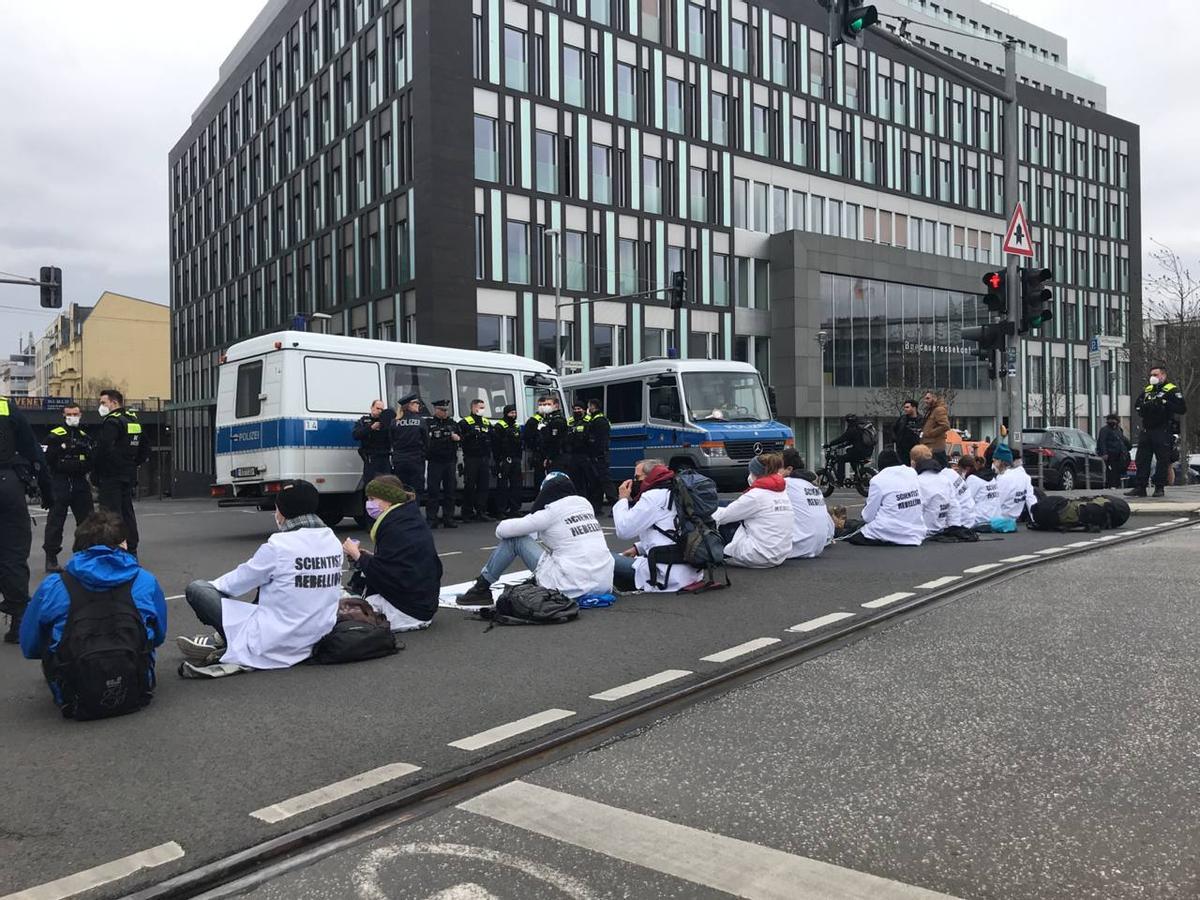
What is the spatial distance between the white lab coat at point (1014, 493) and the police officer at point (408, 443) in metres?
8.01

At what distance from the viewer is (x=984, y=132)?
60.3 metres

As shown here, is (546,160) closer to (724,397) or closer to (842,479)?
(842,479)

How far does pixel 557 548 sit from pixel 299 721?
11.6ft

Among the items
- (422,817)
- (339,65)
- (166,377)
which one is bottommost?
(422,817)

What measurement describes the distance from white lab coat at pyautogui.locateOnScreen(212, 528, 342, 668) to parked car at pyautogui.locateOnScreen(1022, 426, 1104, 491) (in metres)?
21.2

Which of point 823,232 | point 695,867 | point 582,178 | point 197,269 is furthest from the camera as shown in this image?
point 197,269

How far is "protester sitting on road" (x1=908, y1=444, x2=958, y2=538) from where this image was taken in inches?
515

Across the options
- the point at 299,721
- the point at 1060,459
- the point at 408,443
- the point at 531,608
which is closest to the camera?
the point at 299,721

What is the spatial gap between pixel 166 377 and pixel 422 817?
9674 centimetres

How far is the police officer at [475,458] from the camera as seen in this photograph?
16.1 metres

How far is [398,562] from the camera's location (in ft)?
24.0

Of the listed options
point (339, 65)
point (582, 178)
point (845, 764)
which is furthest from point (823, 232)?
point (845, 764)

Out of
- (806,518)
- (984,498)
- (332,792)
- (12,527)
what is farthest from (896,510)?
(332,792)

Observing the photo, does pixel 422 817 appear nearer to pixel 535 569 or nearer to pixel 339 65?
pixel 535 569
